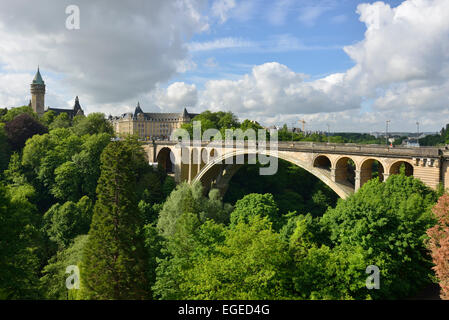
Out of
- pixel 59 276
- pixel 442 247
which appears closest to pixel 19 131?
pixel 59 276

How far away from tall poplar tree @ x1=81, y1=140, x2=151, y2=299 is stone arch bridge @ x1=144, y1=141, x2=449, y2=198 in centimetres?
1715

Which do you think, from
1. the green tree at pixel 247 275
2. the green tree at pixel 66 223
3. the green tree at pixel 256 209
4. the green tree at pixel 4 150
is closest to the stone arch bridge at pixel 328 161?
the green tree at pixel 256 209

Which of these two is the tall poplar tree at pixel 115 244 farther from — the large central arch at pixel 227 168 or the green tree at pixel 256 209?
the large central arch at pixel 227 168

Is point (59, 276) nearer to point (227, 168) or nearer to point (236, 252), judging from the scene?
point (236, 252)

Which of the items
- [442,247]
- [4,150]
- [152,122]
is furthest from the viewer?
[152,122]

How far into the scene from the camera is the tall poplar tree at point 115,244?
1472 centimetres

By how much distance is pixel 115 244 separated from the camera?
15.1m

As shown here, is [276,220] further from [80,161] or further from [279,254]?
[80,161]

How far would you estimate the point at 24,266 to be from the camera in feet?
57.4

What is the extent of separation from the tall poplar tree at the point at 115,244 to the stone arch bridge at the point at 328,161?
675 inches

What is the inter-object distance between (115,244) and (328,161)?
22.9 m

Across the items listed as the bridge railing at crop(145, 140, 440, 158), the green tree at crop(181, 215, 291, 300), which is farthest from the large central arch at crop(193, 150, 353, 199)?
the green tree at crop(181, 215, 291, 300)

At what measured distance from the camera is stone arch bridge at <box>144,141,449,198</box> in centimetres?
2192

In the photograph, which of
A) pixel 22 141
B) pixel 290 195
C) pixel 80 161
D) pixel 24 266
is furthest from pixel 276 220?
pixel 22 141
